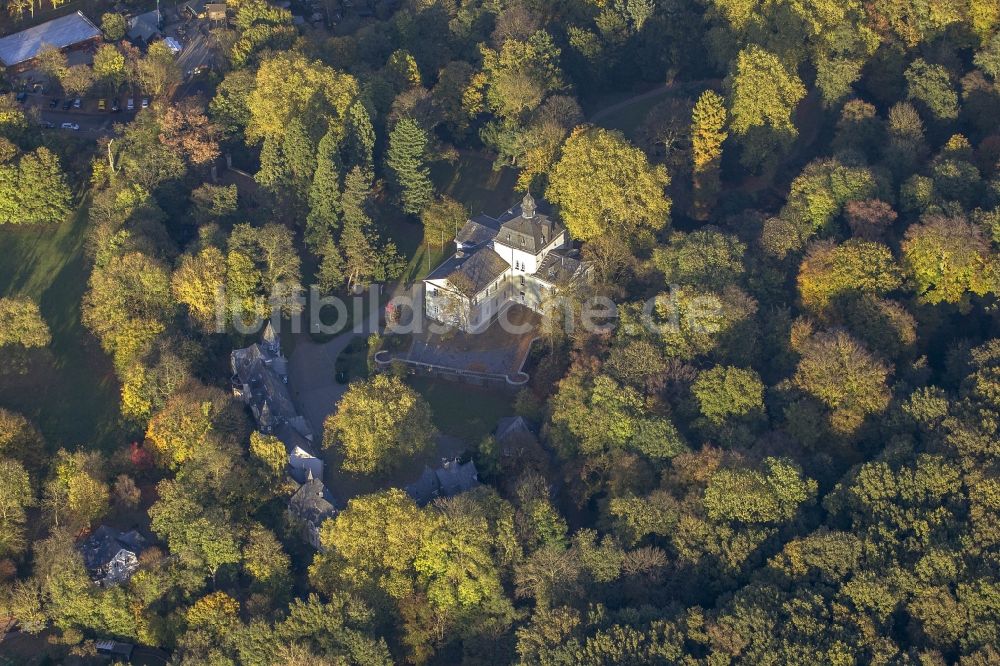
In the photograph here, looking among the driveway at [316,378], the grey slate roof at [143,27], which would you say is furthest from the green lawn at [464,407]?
the grey slate roof at [143,27]

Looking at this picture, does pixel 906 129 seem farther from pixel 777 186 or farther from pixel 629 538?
pixel 629 538

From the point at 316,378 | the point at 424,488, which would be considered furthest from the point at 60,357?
the point at 424,488

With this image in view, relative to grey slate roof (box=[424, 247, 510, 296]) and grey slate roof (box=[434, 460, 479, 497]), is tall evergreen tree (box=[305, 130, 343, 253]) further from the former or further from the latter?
grey slate roof (box=[434, 460, 479, 497])

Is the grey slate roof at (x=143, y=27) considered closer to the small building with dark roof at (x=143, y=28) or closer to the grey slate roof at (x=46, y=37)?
the small building with dark roof at (x=143, y=28)

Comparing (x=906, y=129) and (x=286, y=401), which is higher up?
(x=906, y=129)

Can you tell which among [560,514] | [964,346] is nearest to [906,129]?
[964,346]

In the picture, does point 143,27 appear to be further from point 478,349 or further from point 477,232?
point 478,349
